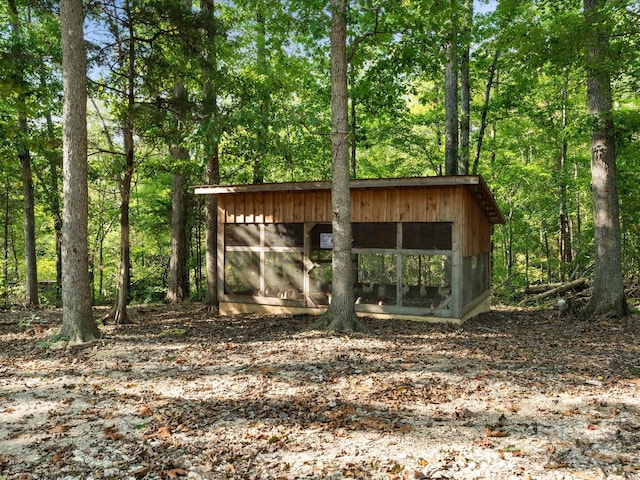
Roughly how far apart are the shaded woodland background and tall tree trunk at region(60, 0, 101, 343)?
1.50 m

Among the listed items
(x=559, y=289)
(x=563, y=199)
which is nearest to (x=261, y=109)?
(x=559, y=289)

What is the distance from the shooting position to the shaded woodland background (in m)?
9.01

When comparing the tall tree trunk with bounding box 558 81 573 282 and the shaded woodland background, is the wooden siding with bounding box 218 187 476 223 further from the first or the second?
the tall tree trunk with bounding box 558 81 573 282

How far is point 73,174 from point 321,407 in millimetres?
5615

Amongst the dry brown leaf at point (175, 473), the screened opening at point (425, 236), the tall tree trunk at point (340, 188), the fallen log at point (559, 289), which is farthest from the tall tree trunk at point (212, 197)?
the fallen log at point (559, 289)

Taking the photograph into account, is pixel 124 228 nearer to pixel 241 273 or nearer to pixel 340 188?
pixel 241 273

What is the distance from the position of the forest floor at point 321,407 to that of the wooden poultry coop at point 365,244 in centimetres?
199

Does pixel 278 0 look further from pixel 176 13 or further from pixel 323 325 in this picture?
pixel 323 325

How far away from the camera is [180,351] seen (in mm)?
7070

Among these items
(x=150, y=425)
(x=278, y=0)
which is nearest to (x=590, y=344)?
(x=150, y=425)

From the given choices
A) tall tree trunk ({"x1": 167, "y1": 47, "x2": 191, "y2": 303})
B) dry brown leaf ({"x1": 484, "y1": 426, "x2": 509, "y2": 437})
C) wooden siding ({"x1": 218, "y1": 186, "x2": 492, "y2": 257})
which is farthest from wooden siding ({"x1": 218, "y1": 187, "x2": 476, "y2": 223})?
dry brown leaf ({"x1": 484, "y1": 426, "x2": 509, "y2": 437})

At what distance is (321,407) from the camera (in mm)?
4559

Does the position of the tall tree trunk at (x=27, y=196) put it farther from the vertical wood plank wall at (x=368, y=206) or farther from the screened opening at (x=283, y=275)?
the screened opening at (x=283, y=275)

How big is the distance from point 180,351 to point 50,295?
10.5 metres
